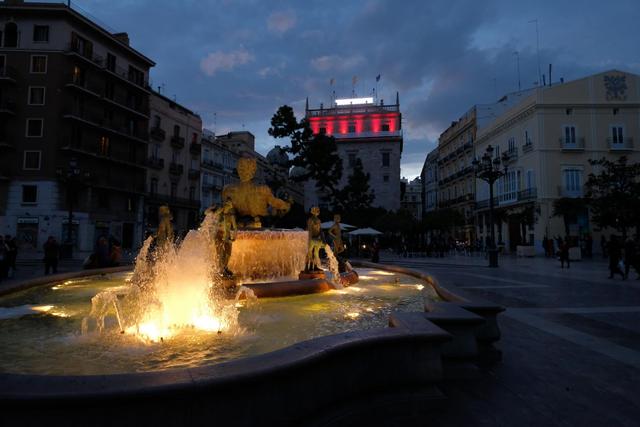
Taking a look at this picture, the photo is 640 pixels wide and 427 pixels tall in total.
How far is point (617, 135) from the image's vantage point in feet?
106

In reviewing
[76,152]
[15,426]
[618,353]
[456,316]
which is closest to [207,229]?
[456,316]

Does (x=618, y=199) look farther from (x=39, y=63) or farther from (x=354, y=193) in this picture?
(x=39, y=63)

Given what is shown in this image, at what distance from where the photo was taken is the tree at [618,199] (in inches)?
943

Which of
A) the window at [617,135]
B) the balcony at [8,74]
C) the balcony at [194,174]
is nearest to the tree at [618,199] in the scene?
the window at [617,135]

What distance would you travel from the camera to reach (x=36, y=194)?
96.9ft

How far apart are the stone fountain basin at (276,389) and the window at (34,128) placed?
34797 mm

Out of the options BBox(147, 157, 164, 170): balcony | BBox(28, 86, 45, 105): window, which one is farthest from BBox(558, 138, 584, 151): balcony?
BBox(28, 86, 45, 105): window

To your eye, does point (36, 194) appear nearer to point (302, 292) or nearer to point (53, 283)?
point (53, 283)

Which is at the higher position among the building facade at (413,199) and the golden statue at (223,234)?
the building facade at (413,199)

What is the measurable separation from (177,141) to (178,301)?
4119 centimetres

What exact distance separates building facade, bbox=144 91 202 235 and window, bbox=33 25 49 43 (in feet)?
35.2

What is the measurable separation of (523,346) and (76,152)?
34.0 meters

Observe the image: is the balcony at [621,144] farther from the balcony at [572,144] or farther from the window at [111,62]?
the window at [111,62]

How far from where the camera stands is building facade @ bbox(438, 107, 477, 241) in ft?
148
